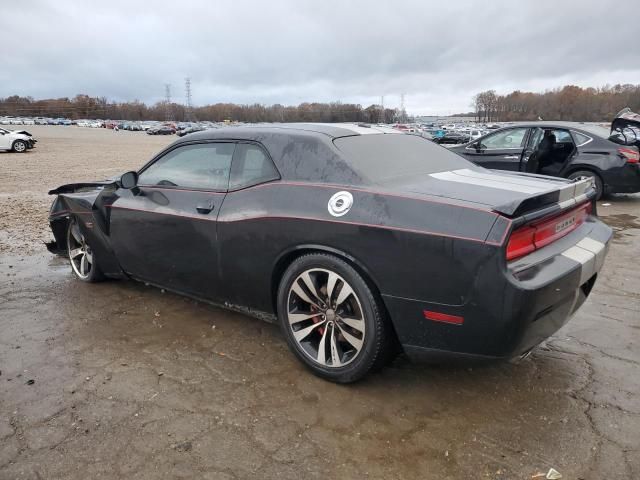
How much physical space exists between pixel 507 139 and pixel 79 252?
7.25m

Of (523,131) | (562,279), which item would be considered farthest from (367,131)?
(523,131)

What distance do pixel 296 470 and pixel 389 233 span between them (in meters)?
1.21

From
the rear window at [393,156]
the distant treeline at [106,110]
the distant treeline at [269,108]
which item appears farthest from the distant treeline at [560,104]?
the rear window at [393,156]

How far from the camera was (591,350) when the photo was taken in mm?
3363

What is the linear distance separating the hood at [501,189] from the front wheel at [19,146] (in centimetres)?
2525

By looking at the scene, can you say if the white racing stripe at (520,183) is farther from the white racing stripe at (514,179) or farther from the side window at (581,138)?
the side window at (581,138)

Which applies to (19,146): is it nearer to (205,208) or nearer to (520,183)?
(205,208)

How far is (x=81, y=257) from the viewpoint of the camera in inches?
194

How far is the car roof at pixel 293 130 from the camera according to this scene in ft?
10.9

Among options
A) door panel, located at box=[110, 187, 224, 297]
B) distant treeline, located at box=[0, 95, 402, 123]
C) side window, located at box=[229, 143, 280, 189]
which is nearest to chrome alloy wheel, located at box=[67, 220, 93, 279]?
door panel, located at box=[110, 187, 224, 297]

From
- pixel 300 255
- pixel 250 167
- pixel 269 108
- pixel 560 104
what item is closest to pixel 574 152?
pixel 250 167

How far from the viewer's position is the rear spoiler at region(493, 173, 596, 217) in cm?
238

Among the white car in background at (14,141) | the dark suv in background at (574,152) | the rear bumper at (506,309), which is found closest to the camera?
the rear bumper at (506,309)

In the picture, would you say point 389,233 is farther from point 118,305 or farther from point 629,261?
point 629,261
